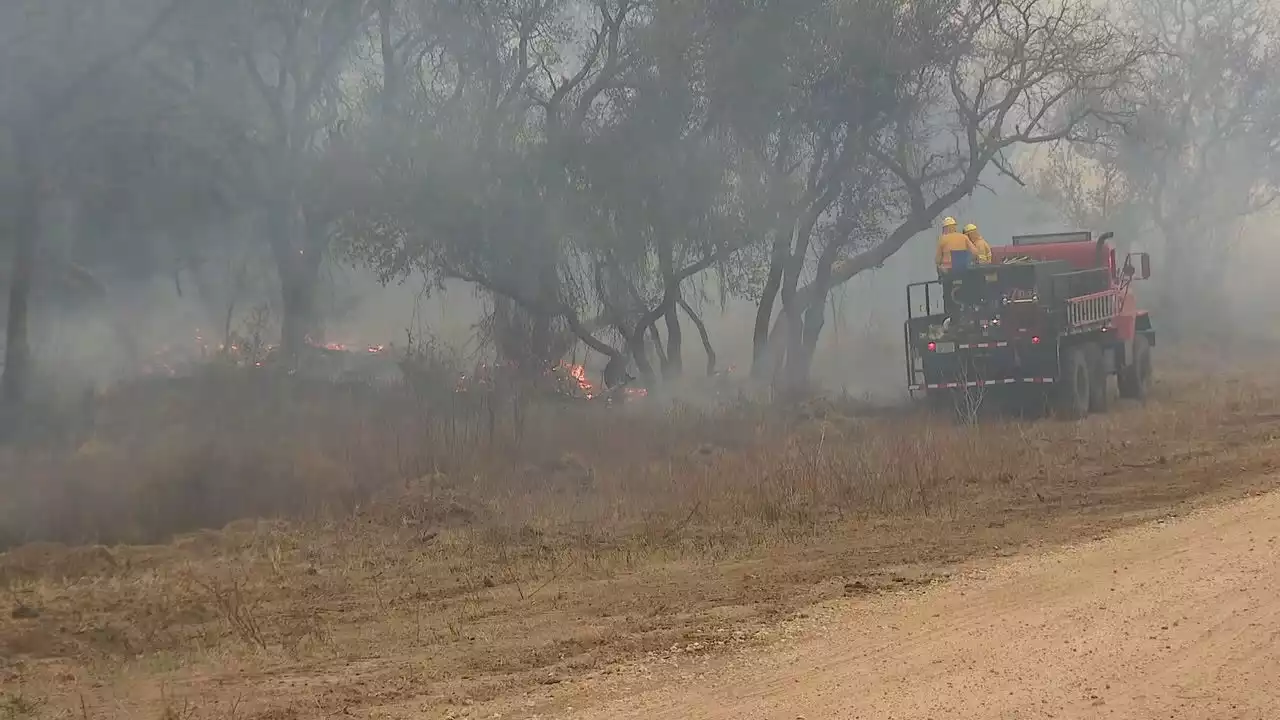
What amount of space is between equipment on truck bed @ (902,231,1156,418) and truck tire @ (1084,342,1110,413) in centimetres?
1

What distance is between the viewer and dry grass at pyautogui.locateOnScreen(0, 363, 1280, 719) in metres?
6.55

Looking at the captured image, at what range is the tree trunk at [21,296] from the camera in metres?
14.5

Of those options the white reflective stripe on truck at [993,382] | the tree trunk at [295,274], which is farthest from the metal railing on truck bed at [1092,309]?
the tree trunk at [295,274]

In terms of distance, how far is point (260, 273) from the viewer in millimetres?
22438

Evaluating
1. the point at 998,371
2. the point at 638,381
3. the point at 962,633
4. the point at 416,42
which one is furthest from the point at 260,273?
the point at 962,633

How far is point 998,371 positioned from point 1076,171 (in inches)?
983

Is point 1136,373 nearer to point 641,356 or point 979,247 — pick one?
point 979,247

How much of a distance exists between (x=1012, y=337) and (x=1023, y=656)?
1165 cm

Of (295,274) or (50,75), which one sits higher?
(50,75)

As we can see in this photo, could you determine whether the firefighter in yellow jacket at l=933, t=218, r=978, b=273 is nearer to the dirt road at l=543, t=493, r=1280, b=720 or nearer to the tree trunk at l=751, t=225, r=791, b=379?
the tree trunk at l=751, t=225, r=791, b=379

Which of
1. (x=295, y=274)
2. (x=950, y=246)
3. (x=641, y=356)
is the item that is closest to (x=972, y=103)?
(x=950, y=246)

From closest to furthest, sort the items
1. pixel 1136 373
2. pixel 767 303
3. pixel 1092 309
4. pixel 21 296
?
1. pixel 21 296
2. pixel 1092 309
3. pixel 1136 373
4. pixel 767 303

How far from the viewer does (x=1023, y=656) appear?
5.93 metres

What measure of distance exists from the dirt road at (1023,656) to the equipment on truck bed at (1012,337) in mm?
9334
